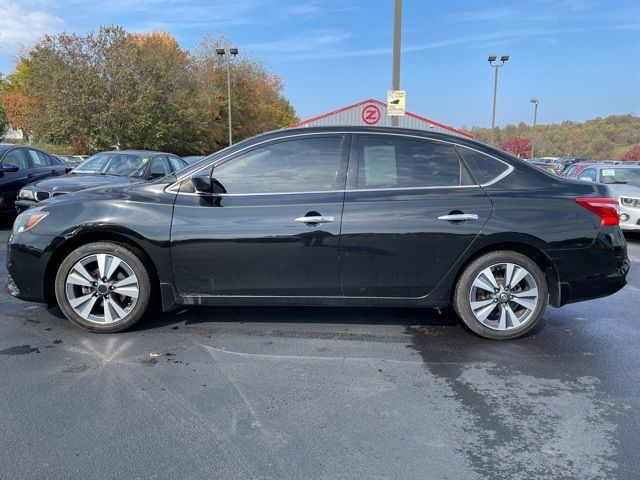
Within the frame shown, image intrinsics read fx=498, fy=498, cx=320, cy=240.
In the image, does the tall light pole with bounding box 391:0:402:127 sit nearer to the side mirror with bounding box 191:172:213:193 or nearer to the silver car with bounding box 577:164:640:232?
the silver car with bounding box 577:164:640:232

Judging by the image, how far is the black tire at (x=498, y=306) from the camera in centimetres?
404

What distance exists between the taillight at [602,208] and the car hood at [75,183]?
644cm

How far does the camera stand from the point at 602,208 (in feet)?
13.3

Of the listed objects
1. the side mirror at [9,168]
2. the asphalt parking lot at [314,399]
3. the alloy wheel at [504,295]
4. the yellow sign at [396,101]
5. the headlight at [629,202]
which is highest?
the yellow sign at [396,101]

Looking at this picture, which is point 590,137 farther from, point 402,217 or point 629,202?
point 402,217

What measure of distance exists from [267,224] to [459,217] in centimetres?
152

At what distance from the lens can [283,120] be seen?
76.1m

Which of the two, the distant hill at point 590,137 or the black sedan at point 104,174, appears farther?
the distant hill at point 590,137

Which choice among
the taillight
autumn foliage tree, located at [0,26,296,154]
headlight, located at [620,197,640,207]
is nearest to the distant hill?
autumn foliage tree, located at [0,26,296,154]

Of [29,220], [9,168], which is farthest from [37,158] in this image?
[29,220]

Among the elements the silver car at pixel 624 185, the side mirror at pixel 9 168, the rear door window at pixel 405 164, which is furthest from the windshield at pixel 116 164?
the silver car at pixel 624 185

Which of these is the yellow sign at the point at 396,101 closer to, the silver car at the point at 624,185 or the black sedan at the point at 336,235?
the silver car at the point at 624,185

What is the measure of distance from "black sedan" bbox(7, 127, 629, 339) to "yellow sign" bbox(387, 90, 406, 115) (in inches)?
300

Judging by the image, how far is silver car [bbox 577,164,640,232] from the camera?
929cm
